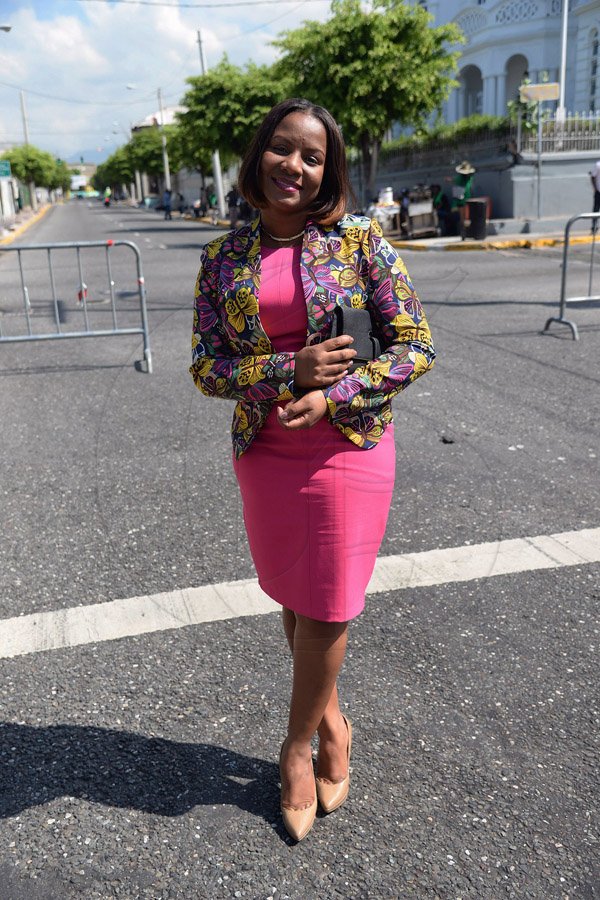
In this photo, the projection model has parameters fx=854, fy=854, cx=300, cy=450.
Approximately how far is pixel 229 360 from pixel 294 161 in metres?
0.54

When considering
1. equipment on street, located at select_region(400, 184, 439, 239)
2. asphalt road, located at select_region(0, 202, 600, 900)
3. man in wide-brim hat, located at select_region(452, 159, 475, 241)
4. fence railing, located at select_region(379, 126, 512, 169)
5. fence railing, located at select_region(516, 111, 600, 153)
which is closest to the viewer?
asphalt road, located at select_region(0, 202, 600, 900)

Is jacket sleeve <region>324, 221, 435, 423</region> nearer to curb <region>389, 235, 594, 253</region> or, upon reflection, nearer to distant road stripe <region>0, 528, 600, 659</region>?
distant road stripe <region>0, 528, 600, 659</region>

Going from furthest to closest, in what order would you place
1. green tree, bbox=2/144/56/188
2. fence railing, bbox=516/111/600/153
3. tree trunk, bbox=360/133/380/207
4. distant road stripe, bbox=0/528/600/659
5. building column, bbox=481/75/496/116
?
green tree, bbox=2/144/56/188
building column, bbox=481/75/496/116
tree trunk, bbox=360/133/380/207
fence railing, bbox=516/111/600/153
distant road stripe, bbox=0/528/600/659

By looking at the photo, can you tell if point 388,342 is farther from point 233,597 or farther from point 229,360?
point 233,597

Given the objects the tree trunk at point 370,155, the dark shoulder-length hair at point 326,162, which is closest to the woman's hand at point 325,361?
the dark shoulder-length hair at point 326,162

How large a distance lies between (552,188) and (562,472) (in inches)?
900

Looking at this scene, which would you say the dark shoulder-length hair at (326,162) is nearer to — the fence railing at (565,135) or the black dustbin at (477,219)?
the black dustbin at (477,219)

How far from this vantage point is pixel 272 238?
2311mm

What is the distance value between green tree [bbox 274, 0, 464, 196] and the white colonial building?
35.4 feet

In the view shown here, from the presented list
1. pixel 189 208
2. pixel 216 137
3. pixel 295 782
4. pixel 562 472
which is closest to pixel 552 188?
pixel 216 137

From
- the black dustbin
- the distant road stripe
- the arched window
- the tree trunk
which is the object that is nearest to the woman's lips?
the distant road stripe

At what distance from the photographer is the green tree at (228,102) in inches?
1358

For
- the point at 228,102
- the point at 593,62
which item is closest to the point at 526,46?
the point at 593,62

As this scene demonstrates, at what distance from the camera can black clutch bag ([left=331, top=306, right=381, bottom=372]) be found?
2.12 metres
